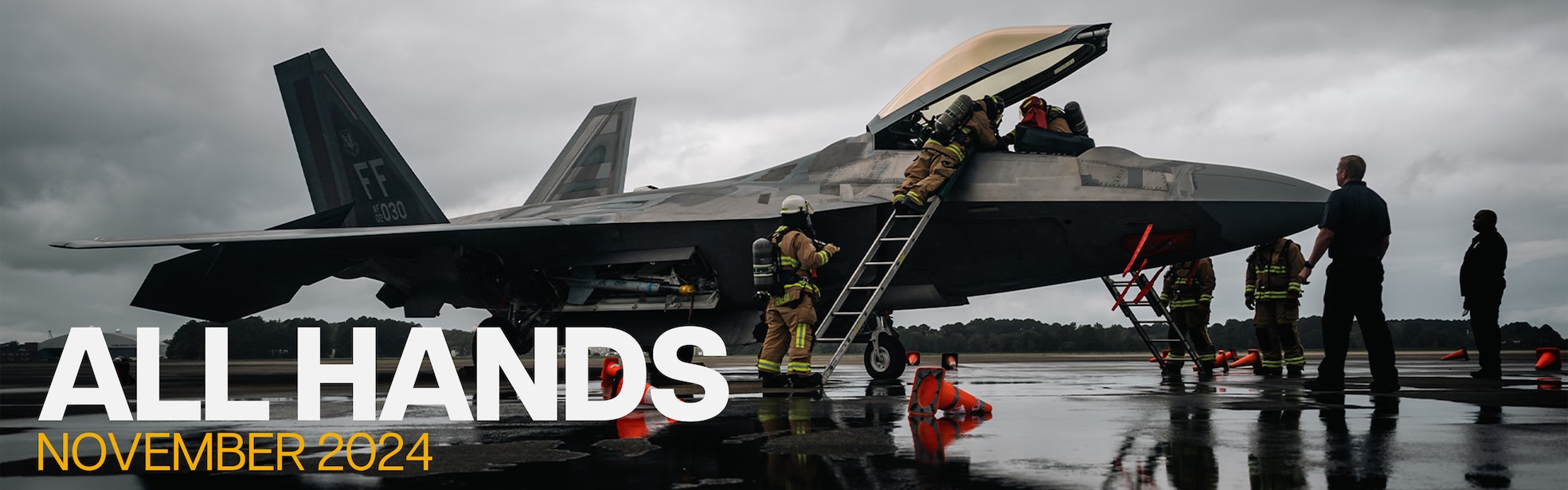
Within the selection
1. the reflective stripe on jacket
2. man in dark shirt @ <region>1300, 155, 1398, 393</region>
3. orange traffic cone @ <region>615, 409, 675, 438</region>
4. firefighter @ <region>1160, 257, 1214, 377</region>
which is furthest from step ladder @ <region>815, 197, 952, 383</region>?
the reflective stripe on jacket

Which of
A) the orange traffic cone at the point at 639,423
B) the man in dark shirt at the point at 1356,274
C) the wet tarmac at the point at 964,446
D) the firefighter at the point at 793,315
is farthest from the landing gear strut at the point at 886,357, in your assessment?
the orange traffic cone at the point at 639,423

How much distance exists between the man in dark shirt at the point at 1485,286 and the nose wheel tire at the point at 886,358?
18.4 ft

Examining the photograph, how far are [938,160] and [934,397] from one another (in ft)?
13.1

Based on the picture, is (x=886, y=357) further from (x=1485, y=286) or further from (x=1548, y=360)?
(x=1548, y=360)

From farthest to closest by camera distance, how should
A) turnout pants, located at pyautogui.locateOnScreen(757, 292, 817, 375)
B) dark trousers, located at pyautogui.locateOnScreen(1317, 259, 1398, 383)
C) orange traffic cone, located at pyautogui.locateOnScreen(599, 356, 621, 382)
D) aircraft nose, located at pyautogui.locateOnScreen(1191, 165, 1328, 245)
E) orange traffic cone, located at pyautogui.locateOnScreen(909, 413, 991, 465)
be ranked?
1. orange traffic cone, located at pyautogui.locateOnScreen(599, 356, 621, 382)
2. aircraft nose, located at pyautogui.locateOnScreen(1191, 165, 1328, 245)
3. turnout pants, located at pyautogui.locateOnScreen(757, 292, 817, 375)
4. dark trousers, located at pyautogui.locateOnScreen(1317, 259, 1398, 383)
5. orange traffic cone, located at pyautogui.locateOnScreen(909, 413, 991, 465)

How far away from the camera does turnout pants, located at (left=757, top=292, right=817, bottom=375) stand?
883 cm

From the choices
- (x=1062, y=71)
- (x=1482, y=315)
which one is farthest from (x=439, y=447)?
(x=1482, y=315)

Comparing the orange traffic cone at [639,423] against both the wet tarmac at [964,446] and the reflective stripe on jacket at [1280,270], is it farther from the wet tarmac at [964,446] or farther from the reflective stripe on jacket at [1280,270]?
the reflective stripe on jacket at [1280,270]

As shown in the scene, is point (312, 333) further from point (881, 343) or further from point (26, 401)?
point (881, 343)

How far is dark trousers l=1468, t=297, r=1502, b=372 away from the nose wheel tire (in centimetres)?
567

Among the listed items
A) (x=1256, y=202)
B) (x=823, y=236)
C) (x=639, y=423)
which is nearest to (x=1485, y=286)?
(x=1256, y=202)

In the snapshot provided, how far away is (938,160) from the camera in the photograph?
9734 mm

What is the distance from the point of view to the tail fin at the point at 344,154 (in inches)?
600

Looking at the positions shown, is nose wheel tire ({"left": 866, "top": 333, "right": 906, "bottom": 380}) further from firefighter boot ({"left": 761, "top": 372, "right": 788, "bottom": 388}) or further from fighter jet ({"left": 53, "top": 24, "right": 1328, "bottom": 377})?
firefighter boot ({"left": 761, "top": 372, "right": 788, "bottom": 388})
